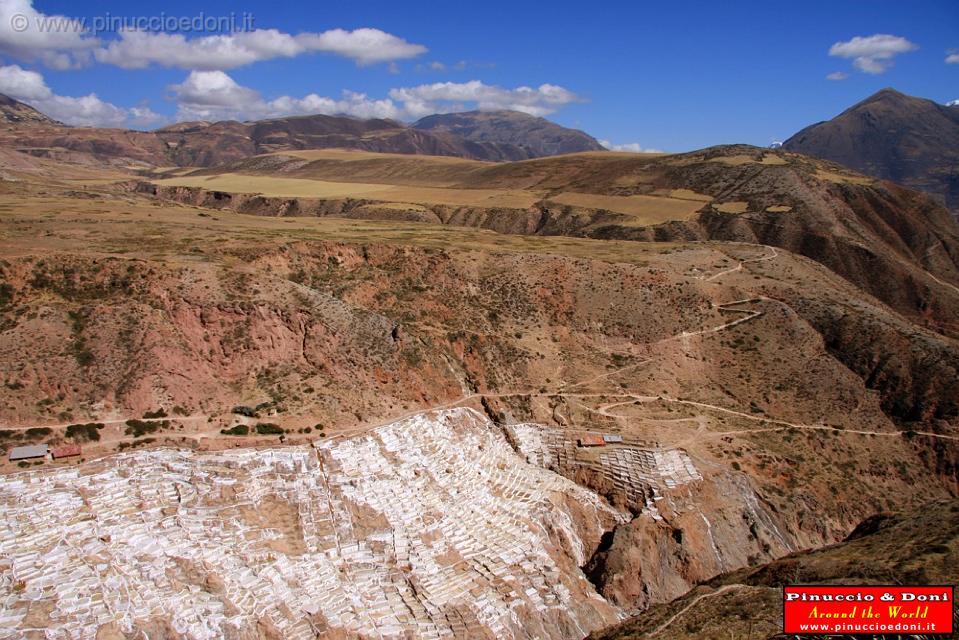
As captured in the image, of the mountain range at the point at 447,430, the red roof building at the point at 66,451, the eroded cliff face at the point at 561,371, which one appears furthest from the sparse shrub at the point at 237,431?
the red roof building at the point at 66,451

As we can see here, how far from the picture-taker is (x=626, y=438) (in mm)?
47562

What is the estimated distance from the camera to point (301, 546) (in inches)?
1273

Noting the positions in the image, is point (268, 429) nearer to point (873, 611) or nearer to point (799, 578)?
point (799, 578)

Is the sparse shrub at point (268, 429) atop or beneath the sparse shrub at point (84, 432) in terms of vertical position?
beneath

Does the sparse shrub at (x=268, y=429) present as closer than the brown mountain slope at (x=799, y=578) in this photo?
No

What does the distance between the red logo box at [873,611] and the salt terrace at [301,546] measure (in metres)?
13.2

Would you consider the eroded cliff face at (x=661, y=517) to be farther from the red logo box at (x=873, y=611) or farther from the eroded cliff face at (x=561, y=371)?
the red logo box at (x=873, y=611)

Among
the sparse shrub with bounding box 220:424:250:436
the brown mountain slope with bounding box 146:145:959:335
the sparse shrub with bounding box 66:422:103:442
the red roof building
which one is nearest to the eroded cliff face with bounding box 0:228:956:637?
the sparse shrub with bounding box 66:422:103:442

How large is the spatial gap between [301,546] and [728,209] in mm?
103030

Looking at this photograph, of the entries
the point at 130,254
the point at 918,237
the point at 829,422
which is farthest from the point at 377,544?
the point at 918,237

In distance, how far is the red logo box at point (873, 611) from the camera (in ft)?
72.6

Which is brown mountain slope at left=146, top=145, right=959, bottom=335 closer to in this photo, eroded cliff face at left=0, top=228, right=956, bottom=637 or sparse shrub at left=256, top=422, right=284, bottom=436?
eroded cliff face at left=0, top=228, right=956, bottom=637

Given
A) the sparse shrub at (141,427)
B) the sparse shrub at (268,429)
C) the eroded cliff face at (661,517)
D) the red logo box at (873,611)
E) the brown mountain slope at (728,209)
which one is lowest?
the eroded cliff face at (661,517)

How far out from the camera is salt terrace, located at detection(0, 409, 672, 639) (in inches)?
1069
